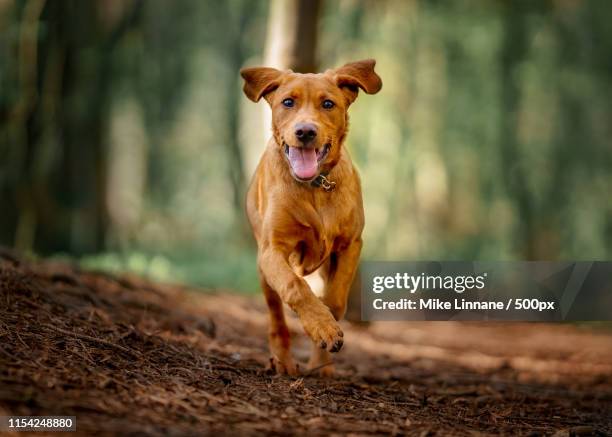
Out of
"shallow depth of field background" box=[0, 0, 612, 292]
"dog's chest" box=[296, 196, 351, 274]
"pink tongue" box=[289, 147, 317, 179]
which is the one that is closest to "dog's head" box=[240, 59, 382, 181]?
"pink tongue" box=[289, 147, 317, 179]

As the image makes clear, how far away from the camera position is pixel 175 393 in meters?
4.20

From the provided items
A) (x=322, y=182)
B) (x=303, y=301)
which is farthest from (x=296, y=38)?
(x=303, y=301)

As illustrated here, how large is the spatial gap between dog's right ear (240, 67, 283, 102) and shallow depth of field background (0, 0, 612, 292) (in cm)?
447

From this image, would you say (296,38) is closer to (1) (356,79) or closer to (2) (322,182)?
(1) (356,79)

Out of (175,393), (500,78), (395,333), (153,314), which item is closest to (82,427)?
(175,393)

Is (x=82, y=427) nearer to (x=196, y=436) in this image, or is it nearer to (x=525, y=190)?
(x=196, y=436)

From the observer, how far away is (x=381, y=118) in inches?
768

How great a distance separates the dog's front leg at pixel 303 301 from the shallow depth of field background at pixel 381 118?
5.18 meters

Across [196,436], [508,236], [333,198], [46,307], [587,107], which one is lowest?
[196,436]

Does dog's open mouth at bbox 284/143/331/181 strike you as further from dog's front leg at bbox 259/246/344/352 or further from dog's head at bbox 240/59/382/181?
dog's front leg at bbox 259/246/344/352

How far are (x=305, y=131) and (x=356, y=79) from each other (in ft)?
2.63

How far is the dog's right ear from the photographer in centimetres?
582

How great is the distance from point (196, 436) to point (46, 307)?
2.63 meters

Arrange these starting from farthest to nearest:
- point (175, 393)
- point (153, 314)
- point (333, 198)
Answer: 1. point (153, 314)
2. point (333, 198)
3. point (175, 393)
